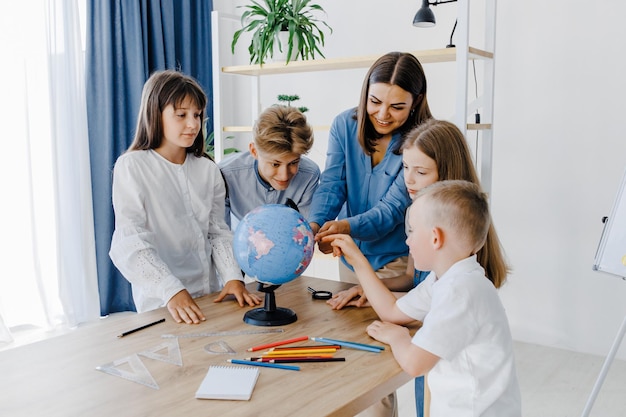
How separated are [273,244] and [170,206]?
22.3 inches

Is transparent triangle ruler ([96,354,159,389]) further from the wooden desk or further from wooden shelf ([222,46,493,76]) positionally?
wooden shelf ([222,46,493,76])

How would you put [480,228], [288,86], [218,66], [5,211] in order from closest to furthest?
[480,228]
[5,211]
[218,66]
[288,86]

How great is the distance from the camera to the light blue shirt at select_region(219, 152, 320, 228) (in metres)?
2.25

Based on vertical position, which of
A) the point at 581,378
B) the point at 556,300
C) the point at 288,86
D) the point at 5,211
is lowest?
the point at 581,378

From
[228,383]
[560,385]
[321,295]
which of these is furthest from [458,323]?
[560,385]

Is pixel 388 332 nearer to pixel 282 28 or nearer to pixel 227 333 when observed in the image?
pixel 227 333

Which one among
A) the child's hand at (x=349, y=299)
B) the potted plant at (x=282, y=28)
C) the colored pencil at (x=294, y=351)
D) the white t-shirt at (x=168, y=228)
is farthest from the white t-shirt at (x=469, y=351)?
the potted plant at (x=282, y=28)

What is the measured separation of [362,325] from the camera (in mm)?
1653

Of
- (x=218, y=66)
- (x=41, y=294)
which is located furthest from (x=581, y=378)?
(x=41, y=294)

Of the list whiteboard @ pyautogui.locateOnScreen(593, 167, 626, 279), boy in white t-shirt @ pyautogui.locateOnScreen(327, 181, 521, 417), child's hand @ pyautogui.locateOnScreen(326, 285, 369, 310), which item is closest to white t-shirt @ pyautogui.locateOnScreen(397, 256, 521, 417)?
boy in white t-shirt @ pyautogui.locateOnScreen(327, 181, 521, 417)

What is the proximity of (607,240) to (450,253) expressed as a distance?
1336 millimetres

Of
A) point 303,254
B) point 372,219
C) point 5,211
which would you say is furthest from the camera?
point 5,211

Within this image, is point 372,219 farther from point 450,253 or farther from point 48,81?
point 48,81

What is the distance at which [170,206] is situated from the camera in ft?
6.54
